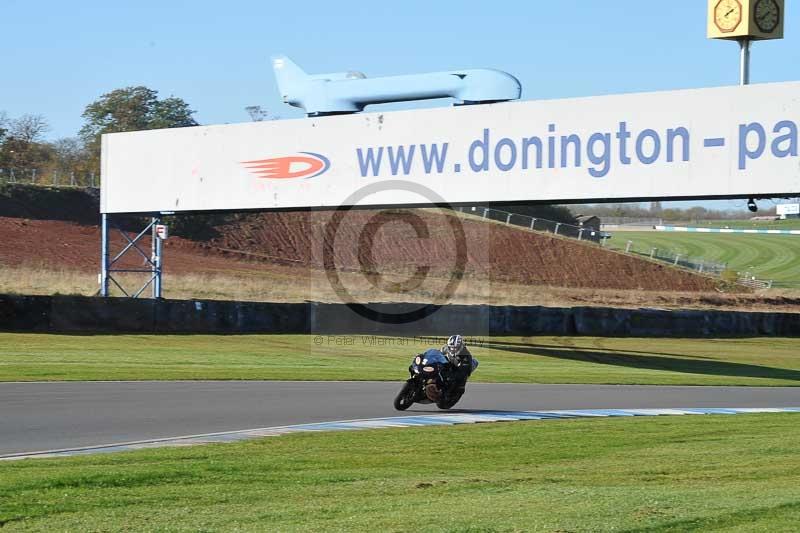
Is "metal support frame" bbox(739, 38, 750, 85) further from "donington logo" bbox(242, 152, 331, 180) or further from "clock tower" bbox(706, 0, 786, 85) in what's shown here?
"donington logo" bbox(242, 152, 331, 180)

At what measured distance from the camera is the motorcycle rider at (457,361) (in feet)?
59.2

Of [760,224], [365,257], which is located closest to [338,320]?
[365,257]

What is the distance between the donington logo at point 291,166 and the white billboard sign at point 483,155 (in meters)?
0.04

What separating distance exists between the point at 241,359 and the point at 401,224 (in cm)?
4649

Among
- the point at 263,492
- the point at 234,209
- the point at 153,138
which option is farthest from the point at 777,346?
the point at 263,492

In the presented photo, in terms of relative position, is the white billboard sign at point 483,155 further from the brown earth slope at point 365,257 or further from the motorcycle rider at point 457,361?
the brown earth slope at point 365,257

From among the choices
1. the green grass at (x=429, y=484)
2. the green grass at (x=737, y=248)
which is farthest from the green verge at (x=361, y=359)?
the green grass at (x=737, y=248)

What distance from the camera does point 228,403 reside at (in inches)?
725

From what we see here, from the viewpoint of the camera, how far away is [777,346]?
4103 cm

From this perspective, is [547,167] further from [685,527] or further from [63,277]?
[63,277]

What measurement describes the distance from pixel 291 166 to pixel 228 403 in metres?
15.1

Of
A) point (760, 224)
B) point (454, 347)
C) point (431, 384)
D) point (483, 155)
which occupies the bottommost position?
point (431, 384)

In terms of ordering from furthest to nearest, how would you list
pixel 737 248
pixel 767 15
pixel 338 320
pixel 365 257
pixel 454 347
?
pixel 737 248, pixel 365 257, pixel 338 320, pixel 767 15, pixel 454 347

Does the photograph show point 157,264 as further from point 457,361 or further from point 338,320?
point 457,361
